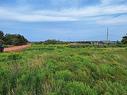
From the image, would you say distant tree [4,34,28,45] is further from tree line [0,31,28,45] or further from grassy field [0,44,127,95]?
grassy field [0,44,127,95]

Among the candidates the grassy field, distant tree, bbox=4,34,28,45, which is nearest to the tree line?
distant tree, bbox=4,34,28,45

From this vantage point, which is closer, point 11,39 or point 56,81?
point 56,81

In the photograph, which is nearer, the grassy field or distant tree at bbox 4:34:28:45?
the grassy field

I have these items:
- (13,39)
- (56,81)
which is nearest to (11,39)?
(13,39)

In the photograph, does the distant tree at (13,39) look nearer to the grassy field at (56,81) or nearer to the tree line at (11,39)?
the tree line at (11,39)

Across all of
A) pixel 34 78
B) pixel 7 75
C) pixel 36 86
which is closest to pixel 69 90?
pixel 36 86

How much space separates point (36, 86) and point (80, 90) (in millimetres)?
1384

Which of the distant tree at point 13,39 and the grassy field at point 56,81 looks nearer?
the grassy field at point 56,81

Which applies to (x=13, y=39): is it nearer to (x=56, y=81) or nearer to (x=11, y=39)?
(x=11, y=39)

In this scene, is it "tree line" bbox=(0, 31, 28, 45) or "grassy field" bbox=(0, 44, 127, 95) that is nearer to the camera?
"grassy field" bbox=(0, 44, 127, 95)

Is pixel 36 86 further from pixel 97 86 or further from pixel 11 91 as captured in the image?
pixel 97 86

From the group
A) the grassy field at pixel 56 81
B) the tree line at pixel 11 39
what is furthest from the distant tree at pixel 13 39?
the grassy field at pixel 56 81

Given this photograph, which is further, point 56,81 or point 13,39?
point 13,39

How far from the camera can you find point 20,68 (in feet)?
43.4
